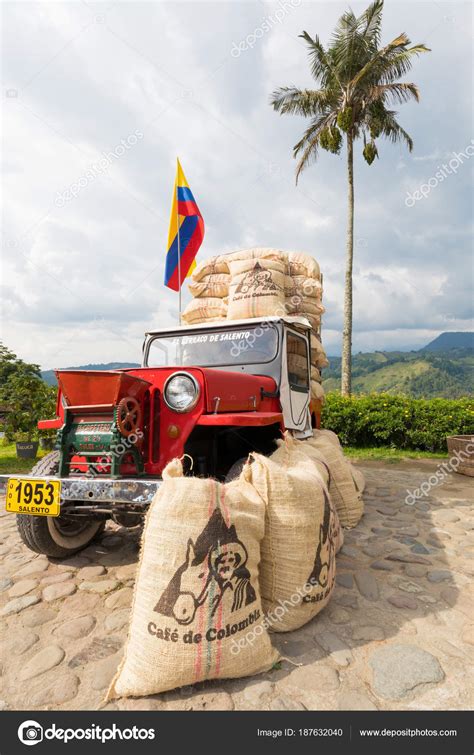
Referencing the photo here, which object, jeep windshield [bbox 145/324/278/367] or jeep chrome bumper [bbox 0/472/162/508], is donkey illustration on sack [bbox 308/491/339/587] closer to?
jeep chrome bumper [bbox 0/472/162/508]

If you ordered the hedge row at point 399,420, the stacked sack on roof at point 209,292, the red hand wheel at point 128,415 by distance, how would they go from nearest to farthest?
1. the red hand wheel at point 128,415
2. the stacked sack on roof at point 209,292
3. the hedge row at point 399,420

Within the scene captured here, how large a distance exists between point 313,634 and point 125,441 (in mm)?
1619

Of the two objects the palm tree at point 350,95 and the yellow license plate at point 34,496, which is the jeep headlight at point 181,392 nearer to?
the yellow license plate at point 34,496

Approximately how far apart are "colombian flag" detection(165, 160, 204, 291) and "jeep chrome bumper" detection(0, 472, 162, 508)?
17.9 ft

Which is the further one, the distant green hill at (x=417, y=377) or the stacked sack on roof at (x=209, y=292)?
the distant green hill at (x=417, y=377)

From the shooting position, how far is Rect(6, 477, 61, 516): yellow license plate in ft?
8.46

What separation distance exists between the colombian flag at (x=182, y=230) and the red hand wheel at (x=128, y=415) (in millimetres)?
5002

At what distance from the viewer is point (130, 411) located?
281 centimetres

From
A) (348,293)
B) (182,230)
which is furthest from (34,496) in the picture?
(348,293)

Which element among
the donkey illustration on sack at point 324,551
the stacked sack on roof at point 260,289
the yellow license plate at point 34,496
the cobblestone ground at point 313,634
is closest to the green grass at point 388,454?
the stacked sack on roof at point 260,289

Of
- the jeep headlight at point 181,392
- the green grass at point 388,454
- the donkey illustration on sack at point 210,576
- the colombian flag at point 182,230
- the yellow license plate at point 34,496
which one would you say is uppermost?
the colombian flag at point 182,230

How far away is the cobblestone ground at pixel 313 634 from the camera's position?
1825 millimetres

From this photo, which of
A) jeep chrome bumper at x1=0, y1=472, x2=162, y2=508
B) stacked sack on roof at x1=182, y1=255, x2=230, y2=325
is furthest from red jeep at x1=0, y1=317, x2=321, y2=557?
stacked sack on roof at x1=182, y1=255, x2=230, y2=325

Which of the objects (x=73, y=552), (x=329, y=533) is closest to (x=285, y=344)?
(x=329, y=533)
